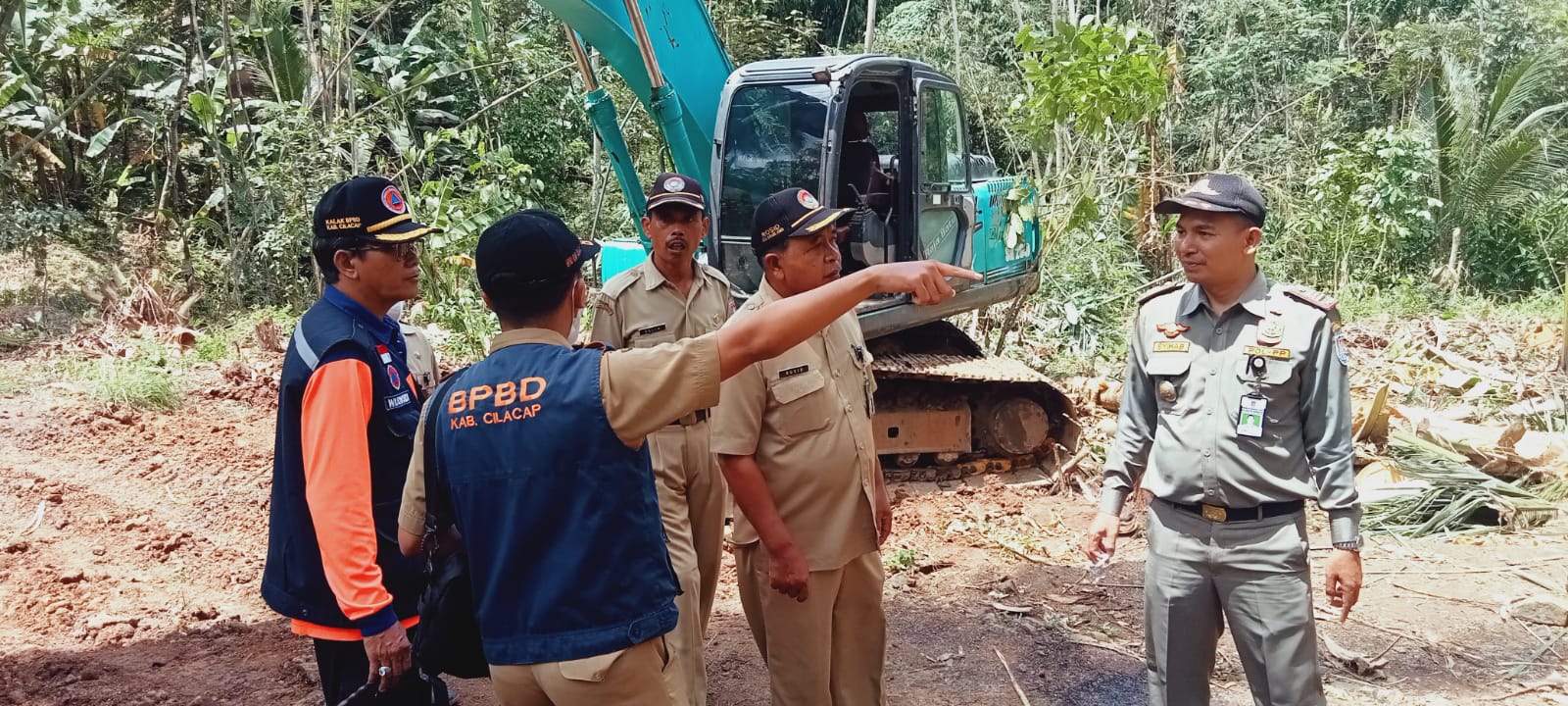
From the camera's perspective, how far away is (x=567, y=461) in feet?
6.31

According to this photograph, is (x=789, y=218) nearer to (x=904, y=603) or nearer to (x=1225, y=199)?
(x=1225, y=199)

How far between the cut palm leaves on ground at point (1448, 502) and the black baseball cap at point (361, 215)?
18.0ft

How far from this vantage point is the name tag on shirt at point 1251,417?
2.83 m

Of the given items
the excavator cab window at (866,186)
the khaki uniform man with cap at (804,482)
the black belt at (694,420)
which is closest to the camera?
the khaki uniform man with cap at (804,482)

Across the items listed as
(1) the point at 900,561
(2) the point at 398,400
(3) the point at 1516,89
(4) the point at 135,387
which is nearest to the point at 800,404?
(2) the point at 398,400

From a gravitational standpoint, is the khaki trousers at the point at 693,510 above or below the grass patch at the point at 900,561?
above

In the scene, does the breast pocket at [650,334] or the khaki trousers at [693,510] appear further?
the breast pocket at [650,334]

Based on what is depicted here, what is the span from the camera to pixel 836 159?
5.95m

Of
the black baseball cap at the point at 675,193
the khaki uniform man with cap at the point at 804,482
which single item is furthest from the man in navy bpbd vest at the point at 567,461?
the black baseball cap at the point at 675,193

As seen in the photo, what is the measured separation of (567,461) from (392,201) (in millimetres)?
889

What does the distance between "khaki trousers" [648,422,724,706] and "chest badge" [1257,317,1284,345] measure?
1629mm

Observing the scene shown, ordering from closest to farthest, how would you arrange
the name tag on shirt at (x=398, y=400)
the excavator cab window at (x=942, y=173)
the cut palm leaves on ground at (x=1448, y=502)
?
the name tag on shirt at (x=398, y=400) < the cut palm leaves on ground at (x=1448, y=502) < the excavator cab window at (x=942, y=173)

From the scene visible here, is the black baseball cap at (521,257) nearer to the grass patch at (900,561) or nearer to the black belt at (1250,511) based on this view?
the black belt at (1250,511)

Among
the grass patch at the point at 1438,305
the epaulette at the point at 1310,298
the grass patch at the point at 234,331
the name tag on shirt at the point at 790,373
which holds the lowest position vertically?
the grass patch at the point at 1438,305
